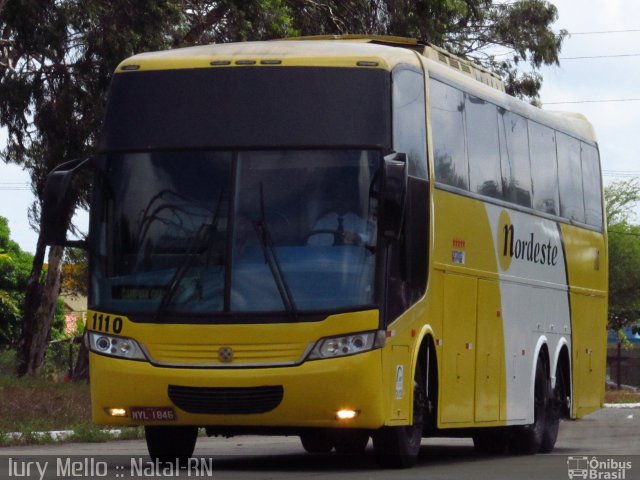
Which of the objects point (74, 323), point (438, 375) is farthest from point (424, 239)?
point (74, 323)

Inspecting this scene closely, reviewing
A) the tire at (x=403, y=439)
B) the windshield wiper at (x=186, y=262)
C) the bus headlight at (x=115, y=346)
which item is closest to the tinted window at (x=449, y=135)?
the tire at (x=403, y=439)

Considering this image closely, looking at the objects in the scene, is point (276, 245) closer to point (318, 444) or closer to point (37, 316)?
point (318, 444)

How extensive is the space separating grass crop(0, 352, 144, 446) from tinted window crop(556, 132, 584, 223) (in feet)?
20.8

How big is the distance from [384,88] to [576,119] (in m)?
7.60

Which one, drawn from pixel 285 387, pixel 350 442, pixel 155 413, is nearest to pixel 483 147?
pixel 350 442

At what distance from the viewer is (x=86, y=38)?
1130 inches

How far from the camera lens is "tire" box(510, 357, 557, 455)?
60.7 feet

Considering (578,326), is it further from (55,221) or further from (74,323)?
(74,323)

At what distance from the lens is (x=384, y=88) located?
45.5 ft

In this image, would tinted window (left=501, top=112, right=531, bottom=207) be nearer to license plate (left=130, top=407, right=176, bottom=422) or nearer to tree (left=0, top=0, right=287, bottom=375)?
license plate (left=130, top=407, right=176, bottom=422)

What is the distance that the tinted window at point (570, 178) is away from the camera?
63.9 ft

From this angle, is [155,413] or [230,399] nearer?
[230,399]

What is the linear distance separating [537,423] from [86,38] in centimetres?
1332

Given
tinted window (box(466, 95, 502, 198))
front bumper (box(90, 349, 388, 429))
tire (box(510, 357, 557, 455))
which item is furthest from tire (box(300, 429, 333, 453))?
front bumper (box(90, 349, 388, 429))
